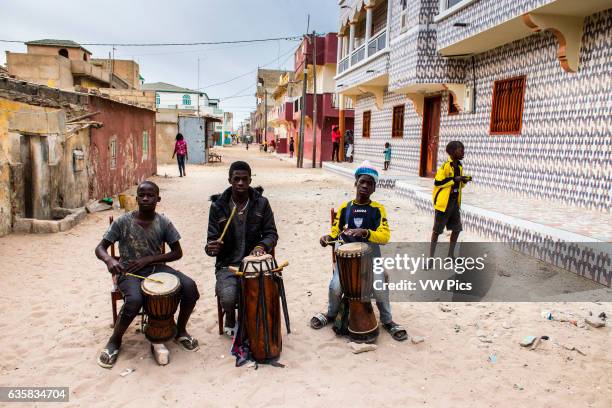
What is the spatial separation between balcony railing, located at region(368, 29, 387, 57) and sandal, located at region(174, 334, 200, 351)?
13173 mm

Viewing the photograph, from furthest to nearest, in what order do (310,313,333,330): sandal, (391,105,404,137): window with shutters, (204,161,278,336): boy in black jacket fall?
(391,105,404,137): window with shutters, (310,313,333,330): sandal, (204,161,278,336): boy in black jacket

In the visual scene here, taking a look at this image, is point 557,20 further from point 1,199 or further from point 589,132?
point 1,199

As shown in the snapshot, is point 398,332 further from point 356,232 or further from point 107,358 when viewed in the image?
point 107,358

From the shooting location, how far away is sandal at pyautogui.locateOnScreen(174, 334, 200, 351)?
12.2 ft

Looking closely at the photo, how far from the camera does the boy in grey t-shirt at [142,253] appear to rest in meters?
3.55

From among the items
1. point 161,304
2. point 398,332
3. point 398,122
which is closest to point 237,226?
point 161,304

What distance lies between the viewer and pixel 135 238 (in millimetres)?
3764

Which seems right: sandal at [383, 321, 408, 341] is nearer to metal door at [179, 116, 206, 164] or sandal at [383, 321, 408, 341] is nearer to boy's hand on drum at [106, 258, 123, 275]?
boy's hand on drum at [106, 258, 123, 275]

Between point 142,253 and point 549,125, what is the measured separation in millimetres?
7784

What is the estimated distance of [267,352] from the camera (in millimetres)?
3506

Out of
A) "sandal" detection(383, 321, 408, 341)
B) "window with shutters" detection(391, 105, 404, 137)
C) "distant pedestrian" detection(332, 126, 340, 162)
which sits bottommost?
"sandal" detection(383, 321, 408, 341)

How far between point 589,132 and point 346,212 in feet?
19.0

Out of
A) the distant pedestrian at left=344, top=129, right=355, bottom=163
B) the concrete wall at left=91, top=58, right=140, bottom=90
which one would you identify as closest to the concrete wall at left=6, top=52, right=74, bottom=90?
the distant pedestrian at left=344, top=129, right=355, bottom=163

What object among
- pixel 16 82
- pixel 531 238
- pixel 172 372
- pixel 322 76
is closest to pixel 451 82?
pixel 531 238
